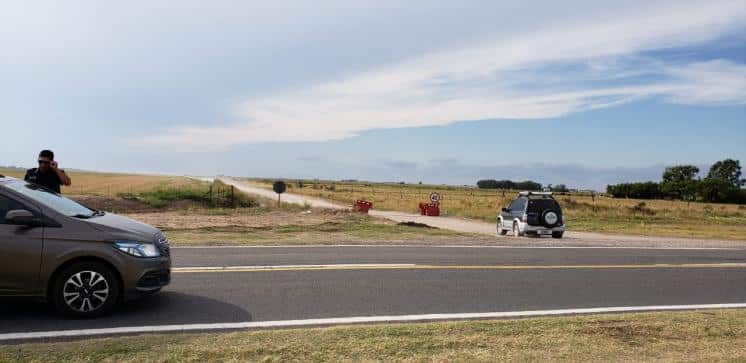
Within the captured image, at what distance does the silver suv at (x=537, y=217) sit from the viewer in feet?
74.3

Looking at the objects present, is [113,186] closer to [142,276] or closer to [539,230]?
[539,230]

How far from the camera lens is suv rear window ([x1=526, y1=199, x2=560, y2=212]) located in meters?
22.9

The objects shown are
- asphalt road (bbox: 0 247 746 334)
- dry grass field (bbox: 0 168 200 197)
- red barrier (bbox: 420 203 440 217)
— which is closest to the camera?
asphalt road (bbox: 0 247 746 334)

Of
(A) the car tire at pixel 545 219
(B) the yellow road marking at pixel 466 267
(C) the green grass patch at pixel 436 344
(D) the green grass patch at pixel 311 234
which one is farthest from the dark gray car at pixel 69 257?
(A) the car tire at pixel 545 219

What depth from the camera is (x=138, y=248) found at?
7.02 m

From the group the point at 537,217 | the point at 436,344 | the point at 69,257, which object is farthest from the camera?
the point at 537,217

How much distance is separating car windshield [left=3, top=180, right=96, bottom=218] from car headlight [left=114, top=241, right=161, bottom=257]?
26.0 inches

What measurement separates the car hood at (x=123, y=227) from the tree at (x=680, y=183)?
111 metres

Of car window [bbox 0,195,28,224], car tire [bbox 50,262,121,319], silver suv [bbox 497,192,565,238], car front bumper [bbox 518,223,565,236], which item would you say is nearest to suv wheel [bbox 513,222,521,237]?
silver suv [bbox 497,192,565,238]

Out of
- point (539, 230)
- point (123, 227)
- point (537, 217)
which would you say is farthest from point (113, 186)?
point (123, 227)

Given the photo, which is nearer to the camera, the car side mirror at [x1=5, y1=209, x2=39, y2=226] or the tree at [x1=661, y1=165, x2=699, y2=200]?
the car side mirror at [x1=5, y1=209, x2=39, y2=226]

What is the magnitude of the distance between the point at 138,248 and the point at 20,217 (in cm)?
118

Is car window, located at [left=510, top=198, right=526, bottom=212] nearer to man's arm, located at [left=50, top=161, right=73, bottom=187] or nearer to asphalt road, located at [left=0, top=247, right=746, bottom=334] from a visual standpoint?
asphalt road, located at [left=0, top=247, right=746, bottom=334]

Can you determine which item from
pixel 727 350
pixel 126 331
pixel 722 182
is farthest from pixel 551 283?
pixel 722 182
